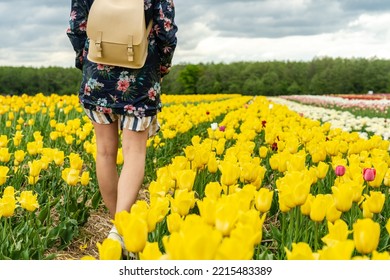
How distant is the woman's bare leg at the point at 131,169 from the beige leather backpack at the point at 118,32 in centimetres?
41

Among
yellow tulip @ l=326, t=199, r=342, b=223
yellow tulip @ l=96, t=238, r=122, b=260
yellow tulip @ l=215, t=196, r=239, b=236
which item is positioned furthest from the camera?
yellow tulip @ l=326, t=199, r=342, b=223

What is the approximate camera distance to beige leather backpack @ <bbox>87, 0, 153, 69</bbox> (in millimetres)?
3047

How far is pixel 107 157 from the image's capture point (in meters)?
3.32

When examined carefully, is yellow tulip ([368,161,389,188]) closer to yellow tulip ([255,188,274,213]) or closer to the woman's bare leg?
yellow tulip ([255,188,274,213])

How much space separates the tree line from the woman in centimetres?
4372

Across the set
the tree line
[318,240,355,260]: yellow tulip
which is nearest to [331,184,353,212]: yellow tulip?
[318,240,355,260]: yellow tulip

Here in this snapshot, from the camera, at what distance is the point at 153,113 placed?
3223 mm

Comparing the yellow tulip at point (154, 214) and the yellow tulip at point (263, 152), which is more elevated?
the yellow tulip at point (154, 214)

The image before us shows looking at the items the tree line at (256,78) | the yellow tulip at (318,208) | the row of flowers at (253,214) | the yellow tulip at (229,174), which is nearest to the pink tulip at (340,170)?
the row of flowers at (253,214)

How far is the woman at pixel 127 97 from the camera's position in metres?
3.14

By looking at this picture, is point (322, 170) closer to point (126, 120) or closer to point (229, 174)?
point (229, 174)

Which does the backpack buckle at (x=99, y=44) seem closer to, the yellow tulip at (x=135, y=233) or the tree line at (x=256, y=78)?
the yellow tulip at (x=135, y=233)

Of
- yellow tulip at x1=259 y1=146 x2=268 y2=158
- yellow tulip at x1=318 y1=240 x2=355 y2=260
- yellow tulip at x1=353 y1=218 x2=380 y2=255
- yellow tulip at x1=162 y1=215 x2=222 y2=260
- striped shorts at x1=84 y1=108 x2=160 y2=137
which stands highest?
striped shorts at x1=84 y1=108 x2=160 y2=137

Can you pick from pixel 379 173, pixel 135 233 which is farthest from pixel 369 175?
pixel 135 233
